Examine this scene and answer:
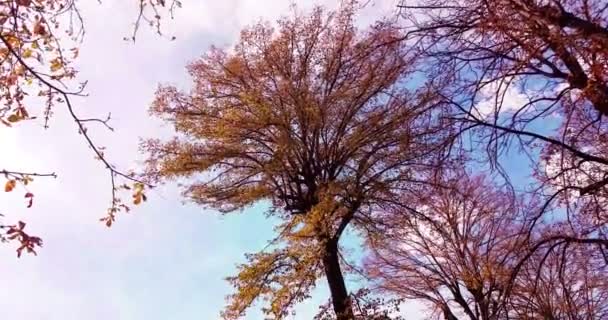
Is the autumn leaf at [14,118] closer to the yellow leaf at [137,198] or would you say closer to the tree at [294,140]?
the yellow leaf at [137,198]

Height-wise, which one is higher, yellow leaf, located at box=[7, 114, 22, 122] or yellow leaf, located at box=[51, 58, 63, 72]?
yellow leaf, located at box=[51, 58, 63, 72]

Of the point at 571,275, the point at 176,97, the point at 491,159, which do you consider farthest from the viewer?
the point at 571,275

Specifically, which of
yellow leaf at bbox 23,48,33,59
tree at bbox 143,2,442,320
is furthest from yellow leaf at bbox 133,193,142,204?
tree at bbox 143,2,442,320

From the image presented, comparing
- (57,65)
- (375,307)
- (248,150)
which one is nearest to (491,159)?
(57,65)

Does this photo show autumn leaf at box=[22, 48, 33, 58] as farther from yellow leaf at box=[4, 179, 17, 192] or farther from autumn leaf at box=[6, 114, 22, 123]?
yellow leaf at box=[4, 179, 17, 192]

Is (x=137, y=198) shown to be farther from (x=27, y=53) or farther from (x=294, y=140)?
(x=294, y=140)

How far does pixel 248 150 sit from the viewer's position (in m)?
12.8

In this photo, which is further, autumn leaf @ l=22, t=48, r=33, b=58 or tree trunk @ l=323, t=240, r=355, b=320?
tree trunk @ l=323, t=240, r=355, b=320

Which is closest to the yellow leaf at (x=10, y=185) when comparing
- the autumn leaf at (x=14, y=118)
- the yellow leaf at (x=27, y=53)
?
the autumn leaf at (x=14, y=118)

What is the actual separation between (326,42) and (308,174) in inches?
110

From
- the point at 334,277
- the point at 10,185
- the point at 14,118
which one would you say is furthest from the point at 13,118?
the point at 334,277

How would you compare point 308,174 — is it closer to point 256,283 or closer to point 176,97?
point 256,283

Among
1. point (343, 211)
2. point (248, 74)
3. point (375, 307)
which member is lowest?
point (375, 307)

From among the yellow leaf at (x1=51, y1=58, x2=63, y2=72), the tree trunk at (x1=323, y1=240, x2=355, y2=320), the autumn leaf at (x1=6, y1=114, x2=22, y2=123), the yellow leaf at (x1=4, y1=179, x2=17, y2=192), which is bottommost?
the yellow leaf at (x1=4, y1=179, x2=17, y2=192)
